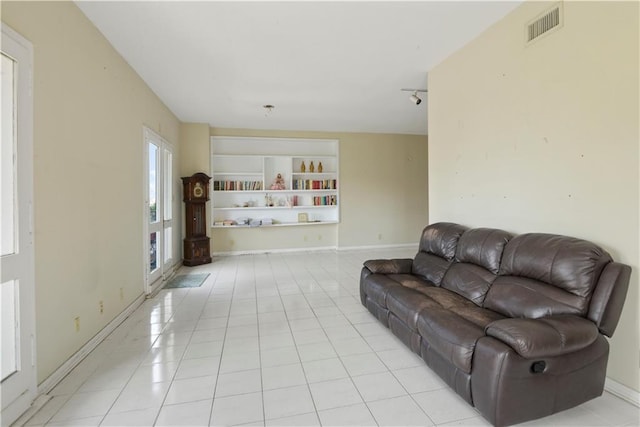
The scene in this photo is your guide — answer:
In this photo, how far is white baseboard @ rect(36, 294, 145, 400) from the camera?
1.97m

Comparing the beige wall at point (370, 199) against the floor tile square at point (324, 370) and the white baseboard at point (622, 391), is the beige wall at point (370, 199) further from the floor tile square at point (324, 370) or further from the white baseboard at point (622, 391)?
the white baseboard at point (622, 391)

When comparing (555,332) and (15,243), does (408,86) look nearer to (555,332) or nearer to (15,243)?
(555,332)

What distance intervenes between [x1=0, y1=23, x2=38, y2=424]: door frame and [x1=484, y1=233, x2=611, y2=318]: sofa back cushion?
302cm

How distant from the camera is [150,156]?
419cm

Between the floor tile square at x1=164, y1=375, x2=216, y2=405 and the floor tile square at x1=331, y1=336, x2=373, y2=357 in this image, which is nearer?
the floor tile square at x1=164, y1=375, x2=216, y2=405

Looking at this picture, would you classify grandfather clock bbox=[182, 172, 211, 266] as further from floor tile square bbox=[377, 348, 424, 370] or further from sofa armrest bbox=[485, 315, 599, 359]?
sofa armrest bbox=[485, 315, 599, 359]

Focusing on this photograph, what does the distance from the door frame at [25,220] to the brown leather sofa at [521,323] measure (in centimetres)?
244

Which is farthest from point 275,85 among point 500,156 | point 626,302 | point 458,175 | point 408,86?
point 626,302

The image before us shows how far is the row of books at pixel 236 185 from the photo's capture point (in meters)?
6.46

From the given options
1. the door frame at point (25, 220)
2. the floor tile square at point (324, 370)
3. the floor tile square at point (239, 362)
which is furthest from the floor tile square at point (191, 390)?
the door frame at point (25, 220)

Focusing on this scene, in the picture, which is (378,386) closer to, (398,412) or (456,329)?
(398,412)

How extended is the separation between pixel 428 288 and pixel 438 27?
2.35 meters

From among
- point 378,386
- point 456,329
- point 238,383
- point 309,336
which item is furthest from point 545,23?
point 238,383

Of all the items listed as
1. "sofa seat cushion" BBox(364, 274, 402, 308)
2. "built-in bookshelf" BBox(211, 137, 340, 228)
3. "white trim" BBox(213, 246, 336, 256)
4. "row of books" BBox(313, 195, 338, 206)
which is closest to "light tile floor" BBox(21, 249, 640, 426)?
"sofa seat cushion" BBox(364, 274, 402, 308)
